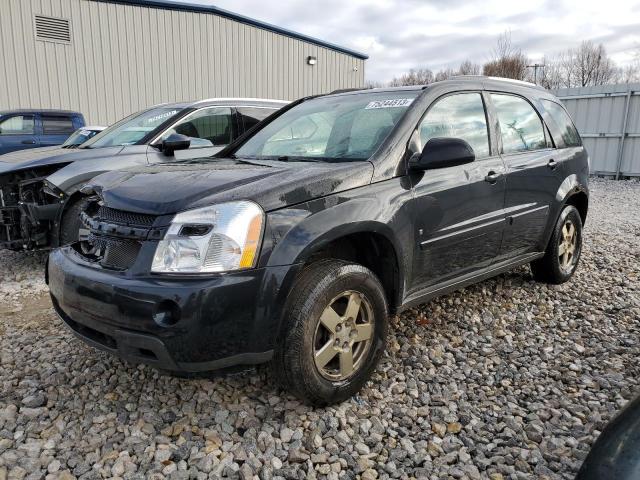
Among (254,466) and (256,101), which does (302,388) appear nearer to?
(254,466)

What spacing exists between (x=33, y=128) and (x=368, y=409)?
10684 mm

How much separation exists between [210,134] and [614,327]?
4.41 meters

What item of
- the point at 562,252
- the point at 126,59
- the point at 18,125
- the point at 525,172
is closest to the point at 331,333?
the point at 525,172

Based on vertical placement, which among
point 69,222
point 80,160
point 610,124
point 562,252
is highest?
point 610,124

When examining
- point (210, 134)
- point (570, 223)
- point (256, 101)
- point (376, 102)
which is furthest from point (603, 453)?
point (256, 101)

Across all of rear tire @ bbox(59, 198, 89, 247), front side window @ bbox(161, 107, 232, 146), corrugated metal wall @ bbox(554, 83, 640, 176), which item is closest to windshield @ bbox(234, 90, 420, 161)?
rear tire @ bbox(59, 198, 89, 247)

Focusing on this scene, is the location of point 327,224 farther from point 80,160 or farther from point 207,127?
point 207,127

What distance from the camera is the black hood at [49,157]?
16.0 feet

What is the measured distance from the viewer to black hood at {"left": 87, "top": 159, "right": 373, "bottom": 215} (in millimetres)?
2312

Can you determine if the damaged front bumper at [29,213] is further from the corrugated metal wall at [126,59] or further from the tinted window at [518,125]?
the corrugated metal wall at [126,59]

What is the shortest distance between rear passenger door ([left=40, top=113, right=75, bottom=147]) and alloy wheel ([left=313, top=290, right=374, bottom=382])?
395 inches

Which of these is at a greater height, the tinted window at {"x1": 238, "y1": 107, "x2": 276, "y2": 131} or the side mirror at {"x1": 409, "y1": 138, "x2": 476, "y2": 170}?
the tinted window at {"x1": 238, "y1": 107, "x2": 276, "y2": 131}

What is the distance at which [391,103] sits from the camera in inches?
127

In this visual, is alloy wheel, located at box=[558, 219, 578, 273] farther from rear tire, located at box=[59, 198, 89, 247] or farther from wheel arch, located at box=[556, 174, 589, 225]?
rear tire, located at box=[59, 198, 89, 247]
